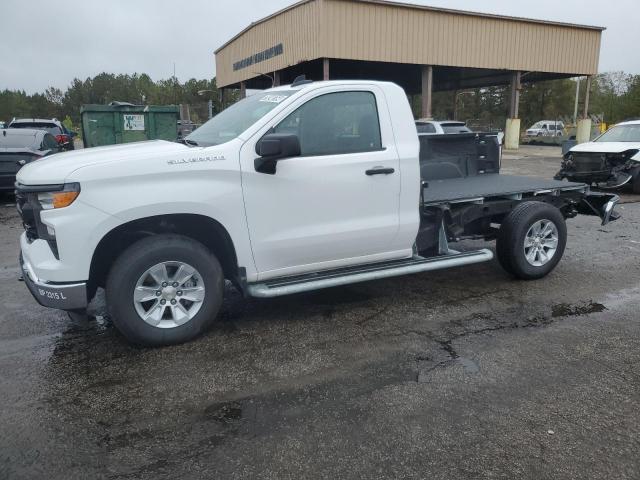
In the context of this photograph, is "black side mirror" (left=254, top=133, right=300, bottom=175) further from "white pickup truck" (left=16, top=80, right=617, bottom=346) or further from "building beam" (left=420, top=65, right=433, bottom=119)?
"building beam" (left=420, top=65, right=433, bottom=119)

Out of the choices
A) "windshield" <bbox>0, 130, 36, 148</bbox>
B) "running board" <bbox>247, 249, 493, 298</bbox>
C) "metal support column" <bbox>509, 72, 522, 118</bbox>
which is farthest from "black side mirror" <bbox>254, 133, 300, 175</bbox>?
"metal support column" <bbox>509, 72, 522, 118</bbox>

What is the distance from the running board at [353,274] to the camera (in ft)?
14.4

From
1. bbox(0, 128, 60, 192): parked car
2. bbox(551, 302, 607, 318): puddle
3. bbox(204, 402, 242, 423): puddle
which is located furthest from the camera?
bbox(0, 128, 60, 192): parked car

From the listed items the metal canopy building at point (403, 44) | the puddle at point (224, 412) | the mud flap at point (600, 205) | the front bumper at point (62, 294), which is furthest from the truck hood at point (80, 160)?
the metal canopy building at point (403, 44)

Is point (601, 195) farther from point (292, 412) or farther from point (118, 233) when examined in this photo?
point (118, 233)

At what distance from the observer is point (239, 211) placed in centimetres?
422

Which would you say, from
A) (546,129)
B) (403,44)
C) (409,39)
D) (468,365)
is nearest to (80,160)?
(468,365)

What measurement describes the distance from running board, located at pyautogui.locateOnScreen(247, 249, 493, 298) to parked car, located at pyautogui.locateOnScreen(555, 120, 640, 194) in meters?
8.66

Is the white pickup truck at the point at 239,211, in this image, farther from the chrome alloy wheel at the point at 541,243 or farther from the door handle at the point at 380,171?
the chrome alloy wheel at the point at 541,243

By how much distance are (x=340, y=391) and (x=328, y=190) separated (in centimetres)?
170

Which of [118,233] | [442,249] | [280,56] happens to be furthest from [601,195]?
→ [280,56]

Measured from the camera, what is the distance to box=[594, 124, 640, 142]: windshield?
1320cm

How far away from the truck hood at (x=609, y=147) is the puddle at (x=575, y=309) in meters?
8.66

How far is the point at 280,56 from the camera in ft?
78.2
